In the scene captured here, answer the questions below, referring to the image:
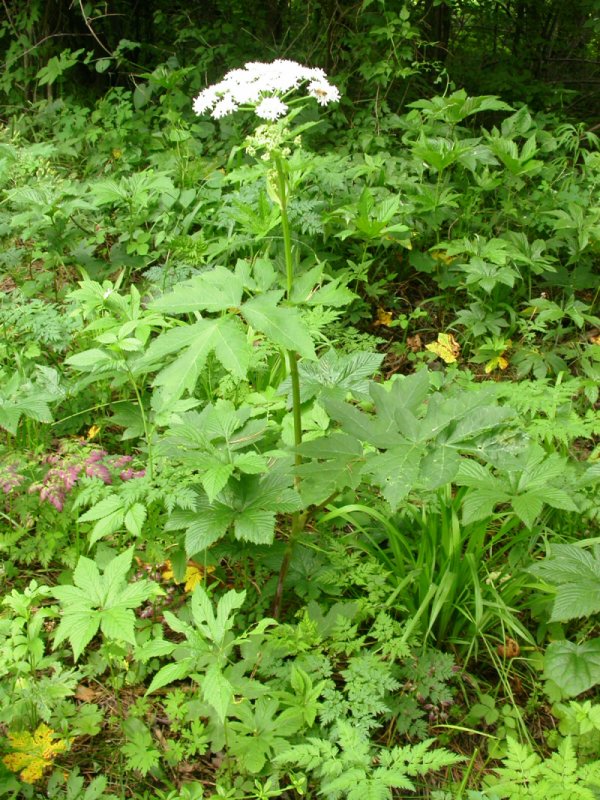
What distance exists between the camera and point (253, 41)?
4.82 meters

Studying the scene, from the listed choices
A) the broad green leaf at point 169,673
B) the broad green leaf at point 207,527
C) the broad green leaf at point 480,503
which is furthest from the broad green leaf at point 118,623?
the broad green leaf at point 480,503

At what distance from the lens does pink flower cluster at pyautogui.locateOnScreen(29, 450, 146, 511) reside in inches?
75.0

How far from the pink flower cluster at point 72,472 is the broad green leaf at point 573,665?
132 centimetres

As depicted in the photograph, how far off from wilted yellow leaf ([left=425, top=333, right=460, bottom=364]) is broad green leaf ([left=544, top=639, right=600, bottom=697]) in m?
1.52

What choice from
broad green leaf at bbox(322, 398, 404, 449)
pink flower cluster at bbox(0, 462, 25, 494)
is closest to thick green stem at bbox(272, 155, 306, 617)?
broad green leaf at bbox(322, 398, 404, 449)

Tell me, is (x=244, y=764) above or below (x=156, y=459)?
below

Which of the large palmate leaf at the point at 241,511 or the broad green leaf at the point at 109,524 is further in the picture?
the broad green leaf at the point at 109,524

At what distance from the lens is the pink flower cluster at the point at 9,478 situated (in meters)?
1.94

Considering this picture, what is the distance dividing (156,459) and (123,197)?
164 cm

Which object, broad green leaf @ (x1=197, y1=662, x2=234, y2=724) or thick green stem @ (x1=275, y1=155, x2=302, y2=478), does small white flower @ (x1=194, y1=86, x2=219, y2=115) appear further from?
broad green leaf @ (x1=197, y1=662, x2=234, y2=724)

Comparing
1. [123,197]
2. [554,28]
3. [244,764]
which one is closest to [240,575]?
[244,764]

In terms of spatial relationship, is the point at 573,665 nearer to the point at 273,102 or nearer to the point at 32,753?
the point at 32,753

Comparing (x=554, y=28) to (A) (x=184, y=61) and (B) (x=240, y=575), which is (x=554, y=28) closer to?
(A) (x=184, y=61)

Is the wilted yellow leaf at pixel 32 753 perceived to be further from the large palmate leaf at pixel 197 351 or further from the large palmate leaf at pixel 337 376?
the large palmate leaf at pixel 337 376
